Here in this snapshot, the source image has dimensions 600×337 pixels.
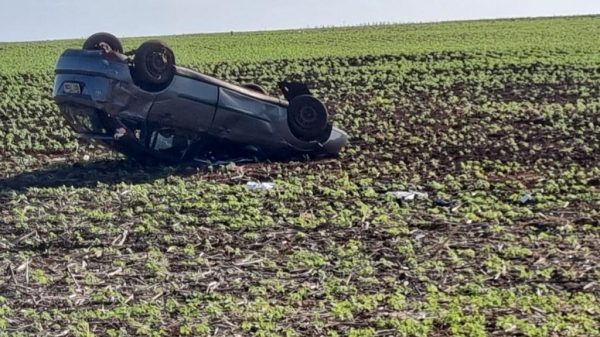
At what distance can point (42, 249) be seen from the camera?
970 cm

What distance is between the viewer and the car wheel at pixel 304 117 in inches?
563

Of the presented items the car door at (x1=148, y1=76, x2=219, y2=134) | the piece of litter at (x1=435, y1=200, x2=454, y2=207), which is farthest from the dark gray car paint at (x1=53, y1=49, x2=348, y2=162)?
the piece of litter at (x1=435, y1=200, x2=454, y2=207)

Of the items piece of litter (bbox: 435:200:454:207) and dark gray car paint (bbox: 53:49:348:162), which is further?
dark gray car paint (bbox: 53:49:348:162)

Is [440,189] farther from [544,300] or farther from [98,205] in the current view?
[544,300]

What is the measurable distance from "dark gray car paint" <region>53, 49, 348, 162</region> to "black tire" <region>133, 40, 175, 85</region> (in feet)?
0.42

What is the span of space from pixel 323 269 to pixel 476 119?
9.83 m

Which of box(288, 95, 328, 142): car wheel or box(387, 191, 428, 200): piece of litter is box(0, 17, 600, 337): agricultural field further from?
box(288, 95, 328, 142): car wheel

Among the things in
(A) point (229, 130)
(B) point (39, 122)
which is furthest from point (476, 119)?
(B) point (39, 122)

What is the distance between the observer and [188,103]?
13594mm

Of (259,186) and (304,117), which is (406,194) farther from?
(304,117)

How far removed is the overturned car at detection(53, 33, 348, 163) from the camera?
13250 millimetres

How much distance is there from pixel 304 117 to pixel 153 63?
212 cm

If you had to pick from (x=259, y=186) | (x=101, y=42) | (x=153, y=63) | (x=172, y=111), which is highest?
(x=101, y=42)

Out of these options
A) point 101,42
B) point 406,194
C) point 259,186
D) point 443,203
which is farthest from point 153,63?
point 443,203
